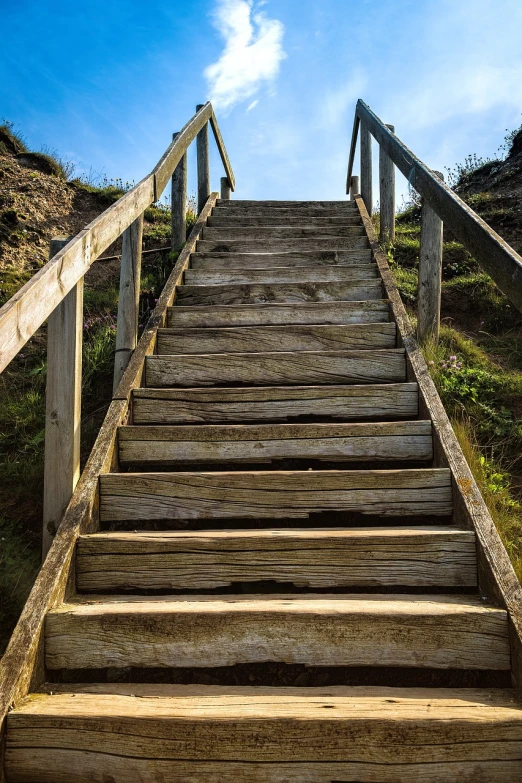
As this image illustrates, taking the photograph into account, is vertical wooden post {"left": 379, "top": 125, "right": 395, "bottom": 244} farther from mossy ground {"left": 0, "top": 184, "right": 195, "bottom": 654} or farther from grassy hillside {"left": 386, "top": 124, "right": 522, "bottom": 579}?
mossy ground {"left": 0, "top": 184, "right": 195, "bottom": 654}

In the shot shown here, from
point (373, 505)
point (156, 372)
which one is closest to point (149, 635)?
point (373, 505)

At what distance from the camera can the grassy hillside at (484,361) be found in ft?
9.42

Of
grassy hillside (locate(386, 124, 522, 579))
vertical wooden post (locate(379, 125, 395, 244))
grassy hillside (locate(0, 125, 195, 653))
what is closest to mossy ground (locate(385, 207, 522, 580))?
grassy hillside (locate(386, 124, 522, 579))

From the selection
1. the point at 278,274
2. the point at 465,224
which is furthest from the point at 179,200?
the point at 465,224

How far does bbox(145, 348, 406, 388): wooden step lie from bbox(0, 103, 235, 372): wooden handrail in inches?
32.0

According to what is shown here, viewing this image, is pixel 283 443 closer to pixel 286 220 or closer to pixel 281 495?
pixel 281 495

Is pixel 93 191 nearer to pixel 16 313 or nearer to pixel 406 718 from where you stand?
pixel 16 313

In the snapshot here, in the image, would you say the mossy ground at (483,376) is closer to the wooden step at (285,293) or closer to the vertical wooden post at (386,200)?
the vertical wooden post at (386,200)

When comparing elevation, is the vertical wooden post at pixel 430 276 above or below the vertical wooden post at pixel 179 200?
below

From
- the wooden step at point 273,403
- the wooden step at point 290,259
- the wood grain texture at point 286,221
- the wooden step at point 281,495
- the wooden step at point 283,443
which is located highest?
the wood grain texture at point 286,221

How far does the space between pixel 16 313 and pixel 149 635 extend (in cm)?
107

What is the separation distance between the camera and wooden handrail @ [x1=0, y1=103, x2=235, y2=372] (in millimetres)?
1604

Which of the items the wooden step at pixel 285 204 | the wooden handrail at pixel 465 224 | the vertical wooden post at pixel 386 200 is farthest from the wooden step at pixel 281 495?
the wooden step at pixel 285 204

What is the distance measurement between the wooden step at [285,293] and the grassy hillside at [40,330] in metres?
0.90
